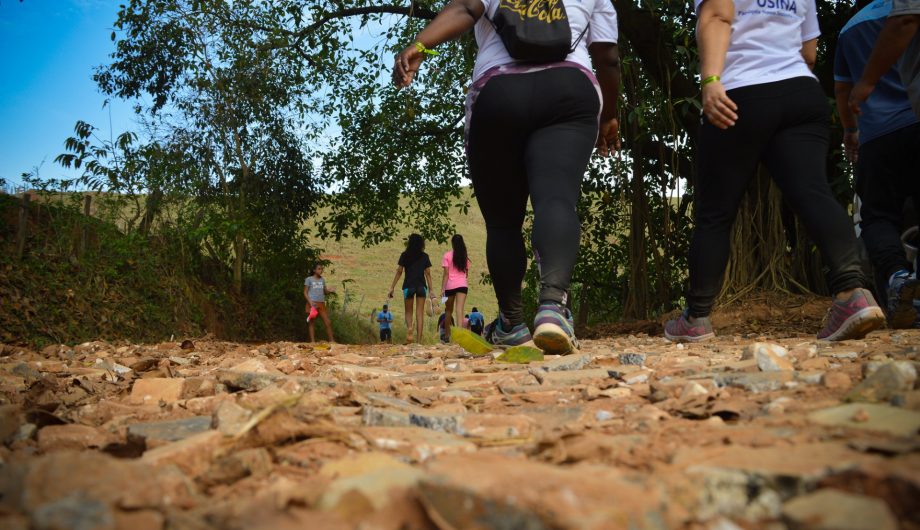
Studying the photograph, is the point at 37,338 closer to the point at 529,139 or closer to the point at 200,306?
the point at 200,306

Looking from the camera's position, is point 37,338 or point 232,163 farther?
point 232,163

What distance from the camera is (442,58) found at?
12.6 meters

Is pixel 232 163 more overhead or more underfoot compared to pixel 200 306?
more overhead

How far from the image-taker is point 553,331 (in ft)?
9.61

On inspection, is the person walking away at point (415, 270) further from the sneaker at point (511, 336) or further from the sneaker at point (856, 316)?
the sneaker at point (856, 316)

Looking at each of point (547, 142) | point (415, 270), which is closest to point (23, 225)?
point (415, 270)

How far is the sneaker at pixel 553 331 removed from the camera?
2.94 metres

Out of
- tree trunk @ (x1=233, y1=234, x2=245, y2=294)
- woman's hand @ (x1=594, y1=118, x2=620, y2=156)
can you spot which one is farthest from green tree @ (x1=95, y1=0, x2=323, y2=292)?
woman's hand @ (x1=594, y1=118, x2=620, y2=156)

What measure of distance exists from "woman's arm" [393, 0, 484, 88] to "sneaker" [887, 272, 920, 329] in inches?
107

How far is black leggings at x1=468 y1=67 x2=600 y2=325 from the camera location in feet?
10.2

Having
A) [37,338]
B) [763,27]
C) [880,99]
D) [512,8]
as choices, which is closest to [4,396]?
[512,8]

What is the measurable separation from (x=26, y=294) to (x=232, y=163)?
641 centimetres

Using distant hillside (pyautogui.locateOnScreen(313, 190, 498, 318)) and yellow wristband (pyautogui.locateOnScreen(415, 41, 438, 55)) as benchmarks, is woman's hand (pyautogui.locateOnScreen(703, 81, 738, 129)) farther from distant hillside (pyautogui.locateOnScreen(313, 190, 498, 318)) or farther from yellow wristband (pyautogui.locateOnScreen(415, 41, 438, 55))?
distant hillside (pyautogui.locateOnScreen(313, 190, 498, 318))

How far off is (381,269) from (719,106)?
122 feet
